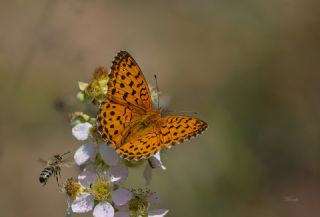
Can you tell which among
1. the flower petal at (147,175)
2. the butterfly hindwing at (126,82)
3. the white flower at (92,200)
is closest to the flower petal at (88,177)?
the white flower at (92,200)

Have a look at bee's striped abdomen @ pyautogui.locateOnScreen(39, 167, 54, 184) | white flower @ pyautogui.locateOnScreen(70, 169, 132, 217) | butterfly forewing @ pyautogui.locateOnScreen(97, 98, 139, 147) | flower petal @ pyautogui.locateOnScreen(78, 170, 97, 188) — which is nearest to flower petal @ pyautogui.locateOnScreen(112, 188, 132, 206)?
white flower @ pyautogui.locateOnScreen(70, 169, 132, 217)

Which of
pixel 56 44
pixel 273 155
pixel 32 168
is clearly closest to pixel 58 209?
pixel 32 168

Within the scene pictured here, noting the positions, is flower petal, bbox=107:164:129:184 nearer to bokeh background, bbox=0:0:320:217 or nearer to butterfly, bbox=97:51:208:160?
butterfly, bbox=97:51:208:160

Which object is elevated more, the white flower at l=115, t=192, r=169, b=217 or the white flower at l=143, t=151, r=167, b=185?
the white flower at l=143, t=151, r=167, b=185

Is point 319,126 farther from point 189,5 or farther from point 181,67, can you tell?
point 189,5

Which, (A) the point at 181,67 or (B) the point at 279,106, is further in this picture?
(A) the point at 181,67

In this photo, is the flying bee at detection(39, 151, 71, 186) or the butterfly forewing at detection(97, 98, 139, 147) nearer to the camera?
the butterfly forewing at detection(97, 98, 139, 147)
